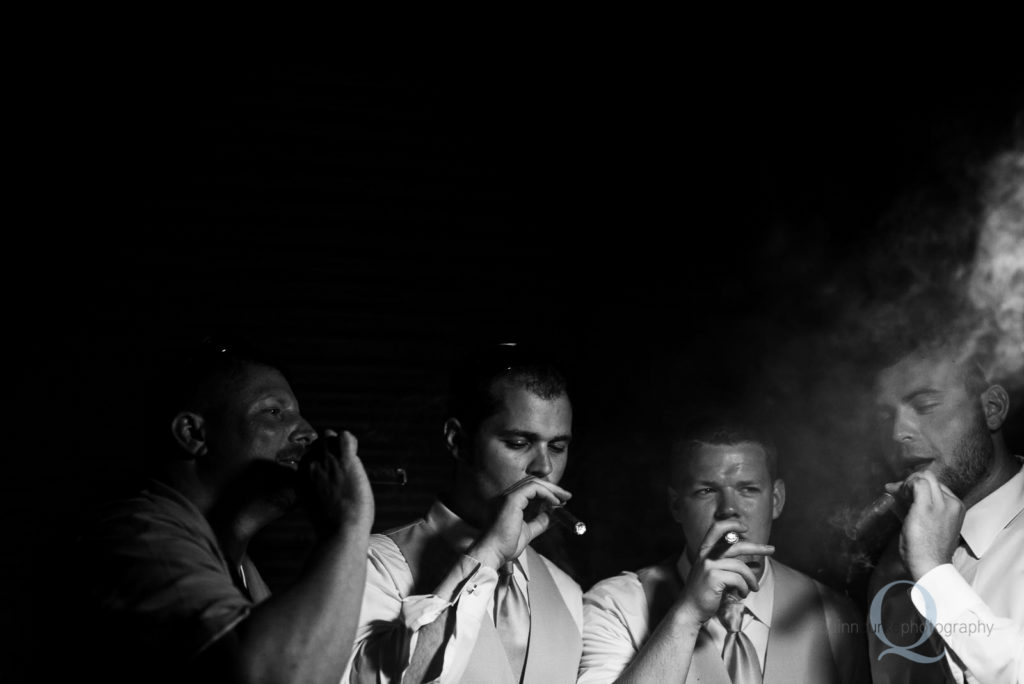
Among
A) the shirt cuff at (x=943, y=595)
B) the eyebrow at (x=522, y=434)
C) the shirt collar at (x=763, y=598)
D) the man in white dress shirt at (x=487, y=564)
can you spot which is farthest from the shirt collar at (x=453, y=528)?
the shirt cuff at (x=943, y=595)

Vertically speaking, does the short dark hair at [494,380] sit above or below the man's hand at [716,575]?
above

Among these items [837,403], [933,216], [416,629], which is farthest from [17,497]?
[933,216]

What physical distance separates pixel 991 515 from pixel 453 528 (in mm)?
1468

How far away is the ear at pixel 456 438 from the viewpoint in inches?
128

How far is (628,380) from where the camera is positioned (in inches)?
167

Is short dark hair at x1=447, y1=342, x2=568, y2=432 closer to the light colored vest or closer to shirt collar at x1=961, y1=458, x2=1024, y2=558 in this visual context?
the light colored vest

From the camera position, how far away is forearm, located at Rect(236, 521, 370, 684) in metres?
1.83

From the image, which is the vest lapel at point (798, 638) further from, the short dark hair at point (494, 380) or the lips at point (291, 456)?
the lips at point (291, 456)

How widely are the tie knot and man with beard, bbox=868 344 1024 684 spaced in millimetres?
373

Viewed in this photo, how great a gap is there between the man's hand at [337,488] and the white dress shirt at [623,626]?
1.24 m

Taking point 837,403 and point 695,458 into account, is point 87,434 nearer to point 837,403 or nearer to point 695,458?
point 695,458

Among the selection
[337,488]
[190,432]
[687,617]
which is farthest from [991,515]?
[190,432]

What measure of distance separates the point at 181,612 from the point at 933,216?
9.45ft

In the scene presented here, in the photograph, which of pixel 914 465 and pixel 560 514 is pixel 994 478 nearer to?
pixel 914 465
